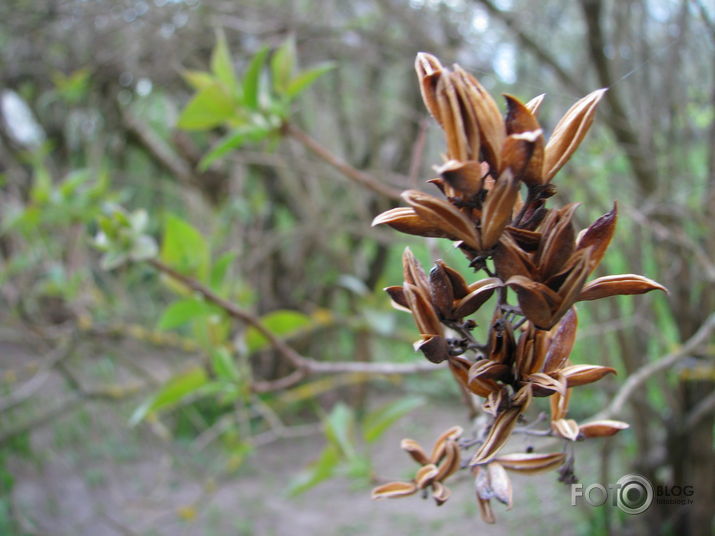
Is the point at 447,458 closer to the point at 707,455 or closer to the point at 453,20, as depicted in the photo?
the point at 707,455

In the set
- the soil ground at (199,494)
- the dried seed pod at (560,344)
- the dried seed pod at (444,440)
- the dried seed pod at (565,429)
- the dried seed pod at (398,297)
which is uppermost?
the dried seed pod at (398,297)

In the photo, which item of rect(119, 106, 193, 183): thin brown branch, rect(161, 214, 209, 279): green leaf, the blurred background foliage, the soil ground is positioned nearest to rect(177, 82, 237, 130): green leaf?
the blurred background foliage

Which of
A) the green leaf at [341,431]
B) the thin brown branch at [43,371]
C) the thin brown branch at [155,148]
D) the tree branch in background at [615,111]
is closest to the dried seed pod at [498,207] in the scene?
the green leaf at [341,431]

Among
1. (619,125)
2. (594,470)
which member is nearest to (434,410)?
(594,470)

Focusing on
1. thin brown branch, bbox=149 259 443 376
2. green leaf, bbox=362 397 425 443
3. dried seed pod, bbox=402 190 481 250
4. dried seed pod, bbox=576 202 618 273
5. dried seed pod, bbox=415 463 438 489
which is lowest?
green leaf, bbox=362 397 425 443

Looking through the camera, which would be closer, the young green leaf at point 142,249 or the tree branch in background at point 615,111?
the young green leaf at point 142,249

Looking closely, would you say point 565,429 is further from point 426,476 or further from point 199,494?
point 199,494

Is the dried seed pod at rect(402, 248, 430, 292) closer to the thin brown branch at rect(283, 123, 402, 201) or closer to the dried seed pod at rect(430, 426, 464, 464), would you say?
the dried seed pod at rect(430, 426, 464, 464)

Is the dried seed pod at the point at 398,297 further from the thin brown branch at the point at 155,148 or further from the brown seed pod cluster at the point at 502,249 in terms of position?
the thin brown branch at the point at 155,148
